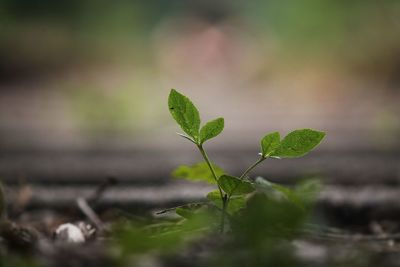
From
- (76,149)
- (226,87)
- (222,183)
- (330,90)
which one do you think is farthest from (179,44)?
(222,183)

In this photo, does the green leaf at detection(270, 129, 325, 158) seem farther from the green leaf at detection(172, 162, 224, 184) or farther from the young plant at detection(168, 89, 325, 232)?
the green leaf at detection(172, 162, 224, 184)

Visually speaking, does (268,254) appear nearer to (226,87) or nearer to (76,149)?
(76,149)

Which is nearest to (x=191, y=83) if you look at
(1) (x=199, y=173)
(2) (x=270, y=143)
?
(1) (x=199, y=173)

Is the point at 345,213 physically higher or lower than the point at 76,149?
lower

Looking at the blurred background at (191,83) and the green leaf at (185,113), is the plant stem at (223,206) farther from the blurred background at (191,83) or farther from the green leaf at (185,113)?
the blurred background at (191,83)

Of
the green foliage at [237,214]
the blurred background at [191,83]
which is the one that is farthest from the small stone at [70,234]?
the blurred background at [191,83]

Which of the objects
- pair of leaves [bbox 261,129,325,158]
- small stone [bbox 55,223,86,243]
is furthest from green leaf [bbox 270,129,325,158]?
small stone [bbox 55,223,86,243]

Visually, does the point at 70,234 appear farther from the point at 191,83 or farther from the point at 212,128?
the point at 191,83

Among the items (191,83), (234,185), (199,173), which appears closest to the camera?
(234,185)
